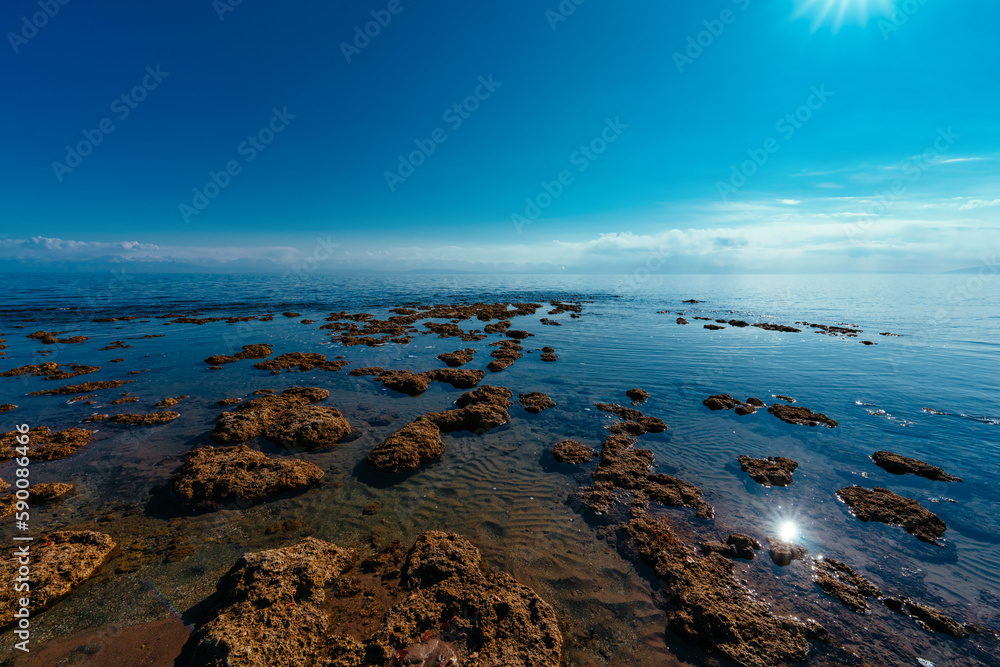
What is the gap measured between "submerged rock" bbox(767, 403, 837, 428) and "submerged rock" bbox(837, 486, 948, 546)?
5.22 m

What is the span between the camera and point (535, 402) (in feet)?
54.8

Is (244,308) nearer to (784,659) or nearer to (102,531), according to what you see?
(102,531)

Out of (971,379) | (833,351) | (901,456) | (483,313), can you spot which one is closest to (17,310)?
(483,313)

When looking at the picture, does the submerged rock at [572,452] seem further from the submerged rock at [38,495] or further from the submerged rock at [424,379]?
the submerged rock at [38,495]

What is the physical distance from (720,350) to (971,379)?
45.0ft

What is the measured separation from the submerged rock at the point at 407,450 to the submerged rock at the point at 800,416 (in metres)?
15.6

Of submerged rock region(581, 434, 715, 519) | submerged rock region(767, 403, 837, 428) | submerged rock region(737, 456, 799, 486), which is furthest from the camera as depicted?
submerged rock region(767, 403, 837, 428)

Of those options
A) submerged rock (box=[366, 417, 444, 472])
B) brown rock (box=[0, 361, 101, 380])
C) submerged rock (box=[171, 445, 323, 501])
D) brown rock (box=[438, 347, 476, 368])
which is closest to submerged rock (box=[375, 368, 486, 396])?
brown rock (box=[438, 347, 476, 368])

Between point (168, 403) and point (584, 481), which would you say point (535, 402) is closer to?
point (584, 481)

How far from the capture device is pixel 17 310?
1789 inches

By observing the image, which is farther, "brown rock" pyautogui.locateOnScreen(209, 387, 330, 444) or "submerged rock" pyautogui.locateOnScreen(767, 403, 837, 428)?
"submerged rock" pyautogui.locateOnScreen(767, 403, 837, 428)

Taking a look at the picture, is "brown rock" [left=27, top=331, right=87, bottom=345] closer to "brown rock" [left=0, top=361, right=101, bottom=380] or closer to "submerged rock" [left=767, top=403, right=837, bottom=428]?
"brown rock" [left=0, top=361, right=101, bottom=380]

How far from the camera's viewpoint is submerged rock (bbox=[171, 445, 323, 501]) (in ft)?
30.7

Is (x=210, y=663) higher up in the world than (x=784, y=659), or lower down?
higher up
